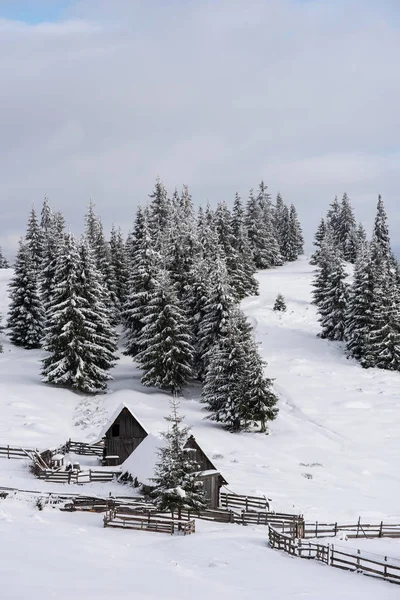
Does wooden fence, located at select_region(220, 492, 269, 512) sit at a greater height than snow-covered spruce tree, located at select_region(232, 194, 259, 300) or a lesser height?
lesser

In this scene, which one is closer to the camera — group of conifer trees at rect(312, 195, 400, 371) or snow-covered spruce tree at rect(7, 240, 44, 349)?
group of conifer trees at rect(312, 195, 400, 371)

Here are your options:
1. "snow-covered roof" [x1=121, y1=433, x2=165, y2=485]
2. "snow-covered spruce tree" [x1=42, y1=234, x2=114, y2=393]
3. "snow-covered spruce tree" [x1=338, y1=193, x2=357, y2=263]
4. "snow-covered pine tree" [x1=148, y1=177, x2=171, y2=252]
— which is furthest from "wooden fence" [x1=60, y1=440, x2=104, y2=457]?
"snow-covered spruce tree" [x1=338, y1=193, x2=357, y2=263]

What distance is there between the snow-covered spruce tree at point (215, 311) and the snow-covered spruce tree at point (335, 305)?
18159 mm

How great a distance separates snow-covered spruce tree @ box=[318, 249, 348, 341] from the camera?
65.8 meters

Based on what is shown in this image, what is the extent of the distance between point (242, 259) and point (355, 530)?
57.9 m

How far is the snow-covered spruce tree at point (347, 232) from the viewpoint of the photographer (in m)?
110

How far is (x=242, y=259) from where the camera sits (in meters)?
83.0

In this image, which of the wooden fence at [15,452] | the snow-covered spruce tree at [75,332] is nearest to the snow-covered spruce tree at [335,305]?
the snow-covered spruce tree at [75,332]

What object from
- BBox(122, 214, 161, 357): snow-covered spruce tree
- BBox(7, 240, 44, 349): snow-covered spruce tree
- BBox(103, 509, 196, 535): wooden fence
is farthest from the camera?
BBox(7, 240, 44, 349): snow-covered spruce tree

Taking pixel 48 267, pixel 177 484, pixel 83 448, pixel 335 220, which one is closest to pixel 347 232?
pixel 335 220

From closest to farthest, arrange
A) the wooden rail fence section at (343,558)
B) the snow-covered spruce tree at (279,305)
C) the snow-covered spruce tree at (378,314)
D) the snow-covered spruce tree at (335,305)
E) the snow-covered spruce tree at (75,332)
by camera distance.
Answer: the wooden rail fence section at (343,558) → the snow-covered spruce tree at (75,332) → the snow-covered spruce tree at (378,314) → the snow-covered spruce tree at (335,305) → the snow-covered spruce tree at (279,305)

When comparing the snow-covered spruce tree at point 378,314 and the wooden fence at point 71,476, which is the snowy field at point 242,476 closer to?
the wooden fence at point 71,476

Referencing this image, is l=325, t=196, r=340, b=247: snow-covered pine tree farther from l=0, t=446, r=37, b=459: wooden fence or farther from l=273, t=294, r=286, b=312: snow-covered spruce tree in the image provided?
l=0, t=446, r=37, b=459: wooden fence

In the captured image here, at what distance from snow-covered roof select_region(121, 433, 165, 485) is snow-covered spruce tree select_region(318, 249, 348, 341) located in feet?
119
